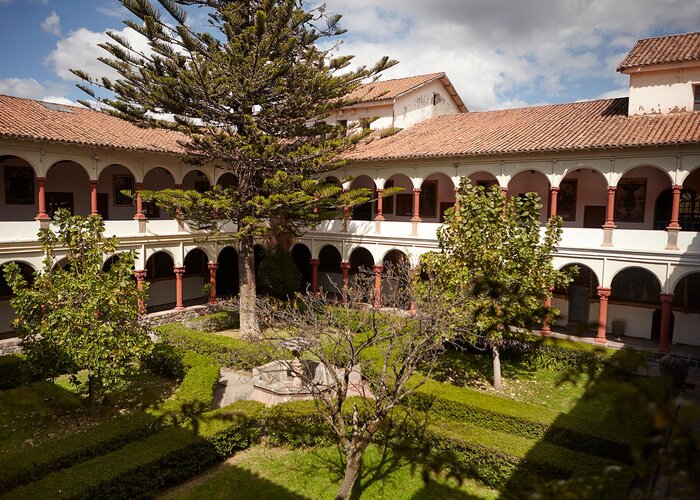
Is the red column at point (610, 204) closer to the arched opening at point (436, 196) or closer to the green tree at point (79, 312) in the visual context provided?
the arched opening at point (436, 196)

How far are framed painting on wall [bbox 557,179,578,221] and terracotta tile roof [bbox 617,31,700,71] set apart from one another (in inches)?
164

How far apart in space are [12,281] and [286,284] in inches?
463

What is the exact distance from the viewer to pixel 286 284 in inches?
820

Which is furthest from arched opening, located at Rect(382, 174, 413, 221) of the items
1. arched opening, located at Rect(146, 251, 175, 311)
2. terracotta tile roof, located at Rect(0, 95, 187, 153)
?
arched opening, located at Rect(146, 251, 175, 311)

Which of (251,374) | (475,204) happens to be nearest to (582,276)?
(475,204)

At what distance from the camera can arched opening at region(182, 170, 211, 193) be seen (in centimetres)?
2280

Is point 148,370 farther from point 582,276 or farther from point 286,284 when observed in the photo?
point 582,276

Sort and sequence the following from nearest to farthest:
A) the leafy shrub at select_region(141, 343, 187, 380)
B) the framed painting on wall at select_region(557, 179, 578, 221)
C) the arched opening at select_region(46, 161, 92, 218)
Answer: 1. the leafy shrub at select_region(141, 343, 187, 380)
2. the framed painting on wall at select_region(557, 179, 578, 221)
3. the arched opening at select_region(46, 161, 92, 218)

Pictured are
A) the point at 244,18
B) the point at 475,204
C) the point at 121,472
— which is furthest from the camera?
the point at 244,18

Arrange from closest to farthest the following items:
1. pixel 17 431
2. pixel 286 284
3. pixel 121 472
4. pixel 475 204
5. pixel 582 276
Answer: pixel 121 472 < pixel 17 431 < pixel 475 204 < pixel 582 276 < pixel 286 284

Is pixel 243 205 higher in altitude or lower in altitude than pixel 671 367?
higher

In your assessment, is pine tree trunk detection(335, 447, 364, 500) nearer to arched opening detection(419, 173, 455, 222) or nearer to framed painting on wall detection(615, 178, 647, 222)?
framed painting on wall detection(615, 178, 647, 222)

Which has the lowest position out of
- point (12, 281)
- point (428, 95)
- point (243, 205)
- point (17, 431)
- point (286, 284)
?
point (17, 431)

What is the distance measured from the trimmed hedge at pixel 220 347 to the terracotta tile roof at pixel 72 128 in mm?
6854
